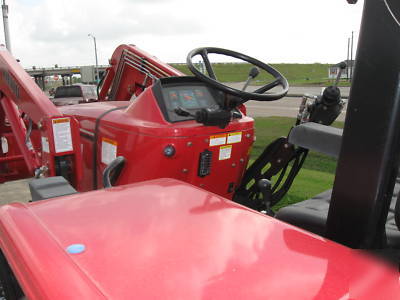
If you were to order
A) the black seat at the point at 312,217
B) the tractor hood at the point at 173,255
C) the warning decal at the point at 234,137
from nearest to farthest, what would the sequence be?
the tractor hood at the point at 173,255
the black seat at the point at 312,217
the warning decal at the point at 234,137

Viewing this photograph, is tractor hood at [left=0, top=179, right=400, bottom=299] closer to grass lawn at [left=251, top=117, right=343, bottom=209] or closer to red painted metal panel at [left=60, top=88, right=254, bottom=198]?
red painted metal panel at [left=60, top=88, right=254, bottom=198]

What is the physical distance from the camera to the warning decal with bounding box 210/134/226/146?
8.52 feet

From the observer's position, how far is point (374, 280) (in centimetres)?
87

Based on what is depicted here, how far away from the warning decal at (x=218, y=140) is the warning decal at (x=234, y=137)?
0.06 meters

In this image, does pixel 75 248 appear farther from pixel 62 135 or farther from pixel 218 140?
pixel 62 135

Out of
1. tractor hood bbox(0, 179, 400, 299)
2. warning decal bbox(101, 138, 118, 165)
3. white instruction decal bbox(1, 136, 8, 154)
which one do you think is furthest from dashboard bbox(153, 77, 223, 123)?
white instruction decal bbox(1, 136, 8, 154)

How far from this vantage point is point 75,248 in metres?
1.00

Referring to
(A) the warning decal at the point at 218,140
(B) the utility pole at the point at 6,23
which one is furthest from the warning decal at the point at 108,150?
(B) the utility pole at the point at 6,23

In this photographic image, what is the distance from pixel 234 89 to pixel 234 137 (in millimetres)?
456

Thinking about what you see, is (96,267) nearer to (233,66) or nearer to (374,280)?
(374,280)

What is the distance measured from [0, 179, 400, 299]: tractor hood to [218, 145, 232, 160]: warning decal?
1384 millimetres

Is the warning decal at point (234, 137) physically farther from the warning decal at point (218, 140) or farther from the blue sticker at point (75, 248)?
the blue sticker at point (75, 248)

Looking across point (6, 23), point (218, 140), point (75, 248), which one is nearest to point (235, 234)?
point (75, 248)

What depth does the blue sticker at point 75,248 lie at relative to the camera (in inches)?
A: 38.8
